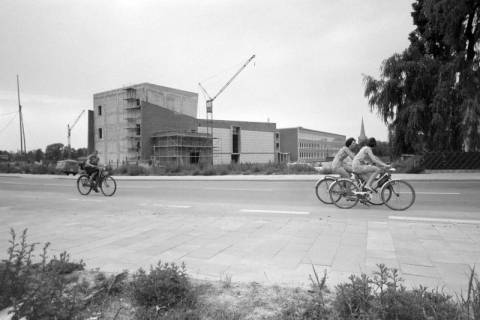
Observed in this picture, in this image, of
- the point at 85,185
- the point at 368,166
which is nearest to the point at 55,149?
the point at 85,185

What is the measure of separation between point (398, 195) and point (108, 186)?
1029cm

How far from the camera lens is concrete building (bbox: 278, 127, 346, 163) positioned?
103 meters

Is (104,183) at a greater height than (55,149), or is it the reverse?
(55,149)

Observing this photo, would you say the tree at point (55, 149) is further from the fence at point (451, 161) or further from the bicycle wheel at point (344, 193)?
the bicycle wheel at point (344, 193)

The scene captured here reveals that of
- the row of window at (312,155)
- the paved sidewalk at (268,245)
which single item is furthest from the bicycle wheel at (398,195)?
the row of window at (312,155)

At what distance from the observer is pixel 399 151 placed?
2323 centimetres

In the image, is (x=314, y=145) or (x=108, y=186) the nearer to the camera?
(x=108, y=186)

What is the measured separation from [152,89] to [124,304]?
216ft

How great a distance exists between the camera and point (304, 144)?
348 ft

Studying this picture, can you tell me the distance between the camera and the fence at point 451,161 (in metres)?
20.3

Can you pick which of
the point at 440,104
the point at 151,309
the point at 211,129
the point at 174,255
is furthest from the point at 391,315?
the point at 211,129

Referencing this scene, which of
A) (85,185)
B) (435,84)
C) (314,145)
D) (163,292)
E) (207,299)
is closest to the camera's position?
(163,292)

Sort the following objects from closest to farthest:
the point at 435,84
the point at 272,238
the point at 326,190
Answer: the point at 272,238 < the point at 326,190 < the point at 435,84

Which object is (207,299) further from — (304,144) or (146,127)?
(304,144)
